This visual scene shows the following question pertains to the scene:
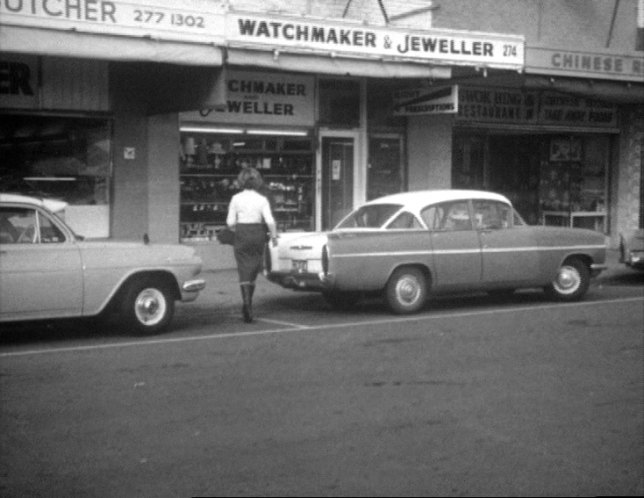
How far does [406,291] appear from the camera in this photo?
13898mm

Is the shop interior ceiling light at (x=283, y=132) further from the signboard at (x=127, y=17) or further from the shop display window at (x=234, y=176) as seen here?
the signboard at (x=127, y=17)

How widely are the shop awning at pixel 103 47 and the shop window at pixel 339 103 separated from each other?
426 centimetres

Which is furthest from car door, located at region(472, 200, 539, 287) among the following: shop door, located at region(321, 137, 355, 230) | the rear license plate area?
shop door, located at region(321, 137, 355, 230)

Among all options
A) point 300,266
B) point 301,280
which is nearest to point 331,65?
point 300,266

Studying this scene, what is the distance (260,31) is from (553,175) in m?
10.3

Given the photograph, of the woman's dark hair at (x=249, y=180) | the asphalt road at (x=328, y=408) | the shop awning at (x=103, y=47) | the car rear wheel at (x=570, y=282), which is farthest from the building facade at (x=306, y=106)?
the car rear wheel at (x=570, y=282)

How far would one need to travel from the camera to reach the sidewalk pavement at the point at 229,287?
1537 centimetres

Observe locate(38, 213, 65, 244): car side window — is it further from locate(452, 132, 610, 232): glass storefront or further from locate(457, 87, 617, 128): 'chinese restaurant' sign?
locate(452, 132, 610, 232): glass storefront

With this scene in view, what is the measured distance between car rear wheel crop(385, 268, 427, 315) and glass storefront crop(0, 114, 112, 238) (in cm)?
568

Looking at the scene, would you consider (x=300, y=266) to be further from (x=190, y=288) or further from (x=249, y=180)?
(x=190, y=288)

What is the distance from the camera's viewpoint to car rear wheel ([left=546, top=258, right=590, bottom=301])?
598 inches

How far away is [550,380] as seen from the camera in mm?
9281

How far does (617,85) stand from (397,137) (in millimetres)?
4656

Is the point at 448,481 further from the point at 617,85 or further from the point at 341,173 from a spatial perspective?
the point at 617,85
